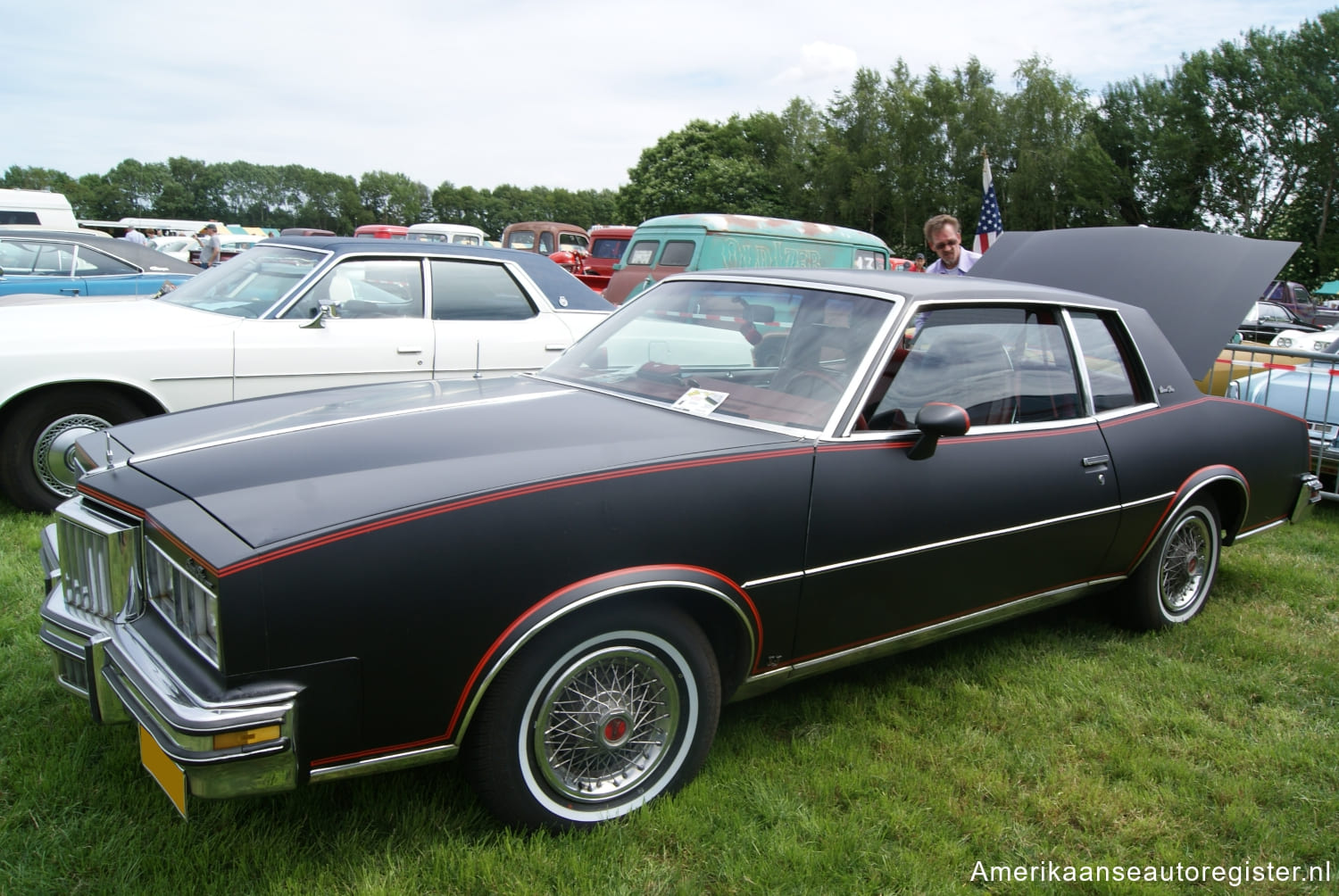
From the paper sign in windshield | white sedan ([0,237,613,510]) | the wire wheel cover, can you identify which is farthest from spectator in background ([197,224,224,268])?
the wire wheel cover

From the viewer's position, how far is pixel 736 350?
3.22 meters

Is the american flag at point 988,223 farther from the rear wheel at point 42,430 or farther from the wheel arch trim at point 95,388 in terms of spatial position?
the rear wheel at point 42,430

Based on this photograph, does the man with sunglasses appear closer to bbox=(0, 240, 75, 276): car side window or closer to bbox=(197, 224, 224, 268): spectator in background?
bbox=(0, 240, 75, 276): car side window

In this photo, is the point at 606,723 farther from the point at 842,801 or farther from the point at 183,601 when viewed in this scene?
the point at 183,601

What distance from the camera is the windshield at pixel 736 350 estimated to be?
2.88 m

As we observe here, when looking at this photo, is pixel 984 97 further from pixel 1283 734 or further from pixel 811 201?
pixel 1283 734

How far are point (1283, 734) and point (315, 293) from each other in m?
5.25

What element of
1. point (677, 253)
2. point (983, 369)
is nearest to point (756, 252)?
point (677, 253)

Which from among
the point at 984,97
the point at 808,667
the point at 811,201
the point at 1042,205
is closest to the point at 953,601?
the point at 808,667

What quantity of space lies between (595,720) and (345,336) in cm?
380

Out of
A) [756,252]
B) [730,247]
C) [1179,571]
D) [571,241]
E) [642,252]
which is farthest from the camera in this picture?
[571,241]

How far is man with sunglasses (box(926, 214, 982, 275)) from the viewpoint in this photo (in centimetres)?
652

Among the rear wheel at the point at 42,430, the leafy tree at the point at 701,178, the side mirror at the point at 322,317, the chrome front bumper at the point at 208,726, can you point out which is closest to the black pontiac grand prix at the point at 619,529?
the chrome front bumper at the point at 208,726

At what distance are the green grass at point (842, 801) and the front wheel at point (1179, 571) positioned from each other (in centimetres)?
29
